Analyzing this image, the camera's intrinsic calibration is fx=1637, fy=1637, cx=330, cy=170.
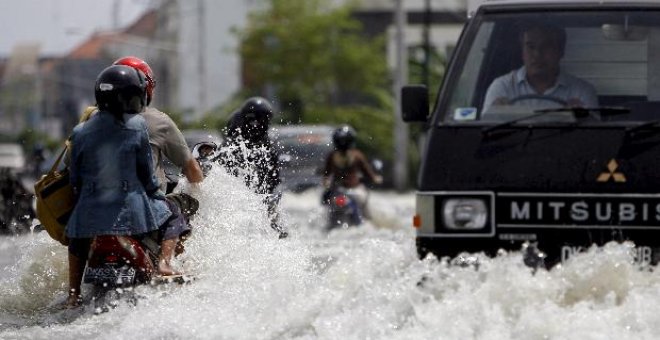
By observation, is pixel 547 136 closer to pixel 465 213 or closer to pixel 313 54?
pixel 465 213

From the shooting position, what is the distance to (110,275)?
29.8 feet

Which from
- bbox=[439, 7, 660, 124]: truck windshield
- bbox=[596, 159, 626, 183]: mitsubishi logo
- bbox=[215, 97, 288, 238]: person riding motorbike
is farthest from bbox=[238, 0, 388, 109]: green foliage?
bbox=[596, 159, 626, 183]: mitsubishi logo

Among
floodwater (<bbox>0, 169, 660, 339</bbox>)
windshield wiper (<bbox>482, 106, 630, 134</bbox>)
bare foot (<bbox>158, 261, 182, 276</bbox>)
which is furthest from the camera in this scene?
bare foot (<bbox>158, 261, 182, 276</bbox>)

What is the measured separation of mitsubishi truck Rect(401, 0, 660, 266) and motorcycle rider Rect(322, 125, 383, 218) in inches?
452

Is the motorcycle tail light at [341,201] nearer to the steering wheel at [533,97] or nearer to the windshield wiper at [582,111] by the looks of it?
the steering wheel at [533,97]

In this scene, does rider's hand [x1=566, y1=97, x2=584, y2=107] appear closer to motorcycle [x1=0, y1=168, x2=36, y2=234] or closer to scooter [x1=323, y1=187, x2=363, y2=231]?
scooter [x1=323, y1=187, x2=363, y2=231]

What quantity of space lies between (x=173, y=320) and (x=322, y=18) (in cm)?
5367

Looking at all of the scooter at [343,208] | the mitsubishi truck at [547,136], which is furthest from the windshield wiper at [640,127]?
the scooter at [343,208]

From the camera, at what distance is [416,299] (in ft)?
24.5

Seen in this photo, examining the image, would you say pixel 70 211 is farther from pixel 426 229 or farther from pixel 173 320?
pixel 426 229

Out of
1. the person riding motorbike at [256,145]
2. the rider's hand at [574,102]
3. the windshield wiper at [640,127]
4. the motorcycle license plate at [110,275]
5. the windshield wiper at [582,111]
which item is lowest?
the motorcycle license plate at [110,275]

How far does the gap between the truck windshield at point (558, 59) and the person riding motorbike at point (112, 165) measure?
6.74 feet

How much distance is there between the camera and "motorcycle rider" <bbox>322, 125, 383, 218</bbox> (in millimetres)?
19875

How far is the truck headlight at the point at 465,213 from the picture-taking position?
301 inches
